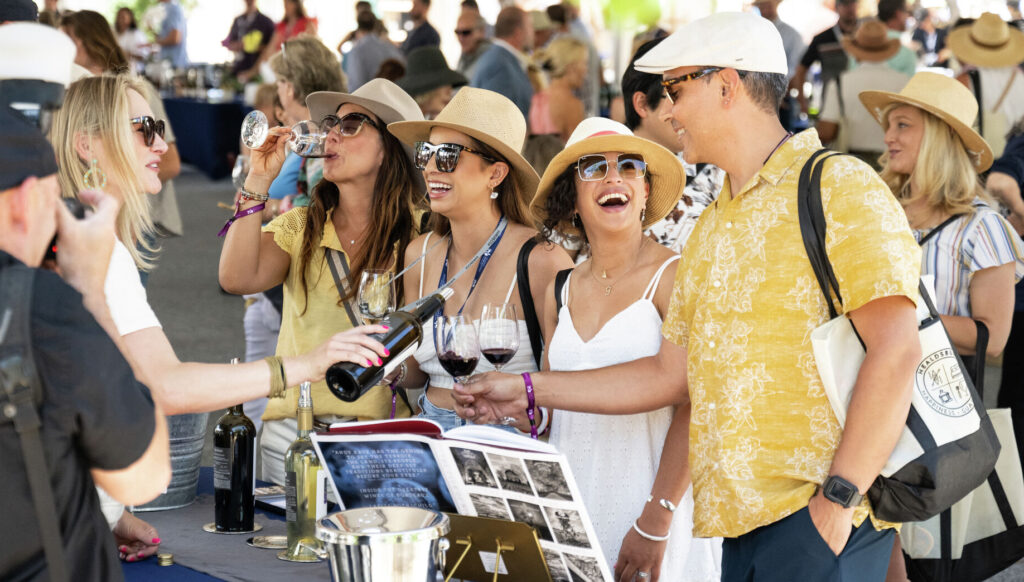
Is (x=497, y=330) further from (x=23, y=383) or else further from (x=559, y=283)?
(x=23, y=383)

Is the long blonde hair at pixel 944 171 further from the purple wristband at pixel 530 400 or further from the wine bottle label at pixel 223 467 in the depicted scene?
the wine bottle label at pixel 223 467

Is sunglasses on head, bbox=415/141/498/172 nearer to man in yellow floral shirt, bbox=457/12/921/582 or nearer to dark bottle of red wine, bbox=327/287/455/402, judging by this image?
dark bottle of red wine, bbox=327/287/455/402

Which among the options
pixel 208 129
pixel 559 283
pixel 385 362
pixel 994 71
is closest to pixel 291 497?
pixel 385 362

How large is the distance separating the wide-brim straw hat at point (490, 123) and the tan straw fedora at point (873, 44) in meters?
5.39

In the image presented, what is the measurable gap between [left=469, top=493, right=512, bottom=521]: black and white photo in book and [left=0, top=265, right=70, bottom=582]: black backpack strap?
0.84m

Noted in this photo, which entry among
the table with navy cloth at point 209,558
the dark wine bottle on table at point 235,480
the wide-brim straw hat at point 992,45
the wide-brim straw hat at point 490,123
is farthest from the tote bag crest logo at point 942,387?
the wide-brim straw hat at point 992,45

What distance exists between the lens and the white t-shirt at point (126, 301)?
194 centimetres

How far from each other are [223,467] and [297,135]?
104 centimetres

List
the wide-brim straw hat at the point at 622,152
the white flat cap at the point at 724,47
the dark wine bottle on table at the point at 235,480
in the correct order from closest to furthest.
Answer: the white flat cap at the point at 724,47
the dark wine bottle on table at the point at 235,480
the wide-brim straw hat at the point at 622,152

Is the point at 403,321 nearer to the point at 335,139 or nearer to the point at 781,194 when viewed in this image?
Result: the point at 781,194

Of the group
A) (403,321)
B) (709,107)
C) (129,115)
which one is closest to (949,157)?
(709,107)

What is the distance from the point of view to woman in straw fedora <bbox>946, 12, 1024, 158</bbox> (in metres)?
6.04

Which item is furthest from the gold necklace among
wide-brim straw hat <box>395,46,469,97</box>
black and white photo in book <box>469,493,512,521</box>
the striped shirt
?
wide-brim straw hat <box>395,46,469,97</box>

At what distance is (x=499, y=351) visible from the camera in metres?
2.45
